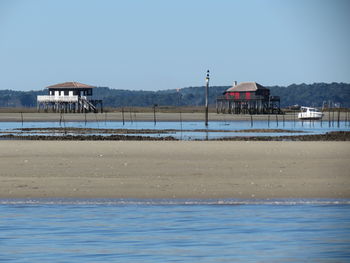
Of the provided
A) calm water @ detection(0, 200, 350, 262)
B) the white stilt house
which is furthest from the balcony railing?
calm water @ detection(0, 200, 350, 262)

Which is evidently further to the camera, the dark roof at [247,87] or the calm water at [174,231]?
the dark roof at [247,87]

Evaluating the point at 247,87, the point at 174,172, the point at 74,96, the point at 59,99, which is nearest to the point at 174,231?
the point at 174,172

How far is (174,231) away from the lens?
15.1m

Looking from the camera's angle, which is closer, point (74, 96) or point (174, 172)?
point (174, 172)

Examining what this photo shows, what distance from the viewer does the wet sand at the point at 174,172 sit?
66.0ft

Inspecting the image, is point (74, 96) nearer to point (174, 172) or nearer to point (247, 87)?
point (247, 87)

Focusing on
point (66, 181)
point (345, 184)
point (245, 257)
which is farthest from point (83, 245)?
point (345, 184)

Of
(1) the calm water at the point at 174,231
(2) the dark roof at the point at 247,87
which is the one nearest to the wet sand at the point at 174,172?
(1) the calm water at the point at 174,231

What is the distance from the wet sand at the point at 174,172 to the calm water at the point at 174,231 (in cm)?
153

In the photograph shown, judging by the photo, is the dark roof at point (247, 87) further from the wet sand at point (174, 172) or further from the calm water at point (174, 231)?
the calm water at point (174, 231)

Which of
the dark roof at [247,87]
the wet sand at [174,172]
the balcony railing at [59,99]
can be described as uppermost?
the dark roof at [247,87]

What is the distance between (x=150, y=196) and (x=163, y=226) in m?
3.93

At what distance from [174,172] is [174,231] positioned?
936cm

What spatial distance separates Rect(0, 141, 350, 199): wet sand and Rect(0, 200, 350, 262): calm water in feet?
5.02
